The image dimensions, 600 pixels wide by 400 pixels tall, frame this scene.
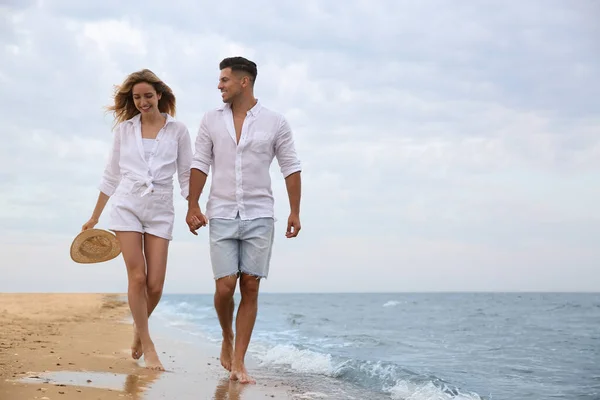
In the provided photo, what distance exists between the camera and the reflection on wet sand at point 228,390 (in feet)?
15.3

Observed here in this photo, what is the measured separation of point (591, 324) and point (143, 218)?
19.9 metres

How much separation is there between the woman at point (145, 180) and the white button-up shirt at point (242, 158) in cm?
44

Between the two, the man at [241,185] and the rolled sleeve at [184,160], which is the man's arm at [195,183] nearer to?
the man at [241,185]

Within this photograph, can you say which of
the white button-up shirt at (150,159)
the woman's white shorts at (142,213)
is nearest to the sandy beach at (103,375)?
the woman's white shorts at (142,213)

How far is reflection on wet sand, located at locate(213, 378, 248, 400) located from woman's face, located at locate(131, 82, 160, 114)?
210 centimetres

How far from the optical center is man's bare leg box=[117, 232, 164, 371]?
5.46m

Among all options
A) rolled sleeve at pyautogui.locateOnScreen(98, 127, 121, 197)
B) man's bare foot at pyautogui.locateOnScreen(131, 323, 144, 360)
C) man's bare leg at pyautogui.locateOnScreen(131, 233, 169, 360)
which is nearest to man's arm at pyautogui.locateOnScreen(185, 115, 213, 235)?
man's bare leg at pyautogui.locateOnScreen(131, 233, 169, 360)

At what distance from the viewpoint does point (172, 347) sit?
857cm

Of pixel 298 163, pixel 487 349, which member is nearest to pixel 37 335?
pixel 298 163

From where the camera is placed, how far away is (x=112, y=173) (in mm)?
5832

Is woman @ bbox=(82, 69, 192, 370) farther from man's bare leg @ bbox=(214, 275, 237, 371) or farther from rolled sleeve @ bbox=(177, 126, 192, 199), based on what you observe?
man's bare leg @ bbox=(214, 275, 237, 371)

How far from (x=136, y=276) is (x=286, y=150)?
144 cm

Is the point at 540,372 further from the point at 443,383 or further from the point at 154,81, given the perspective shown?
the point at 154,81

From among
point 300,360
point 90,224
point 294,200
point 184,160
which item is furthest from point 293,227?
point 300,360
